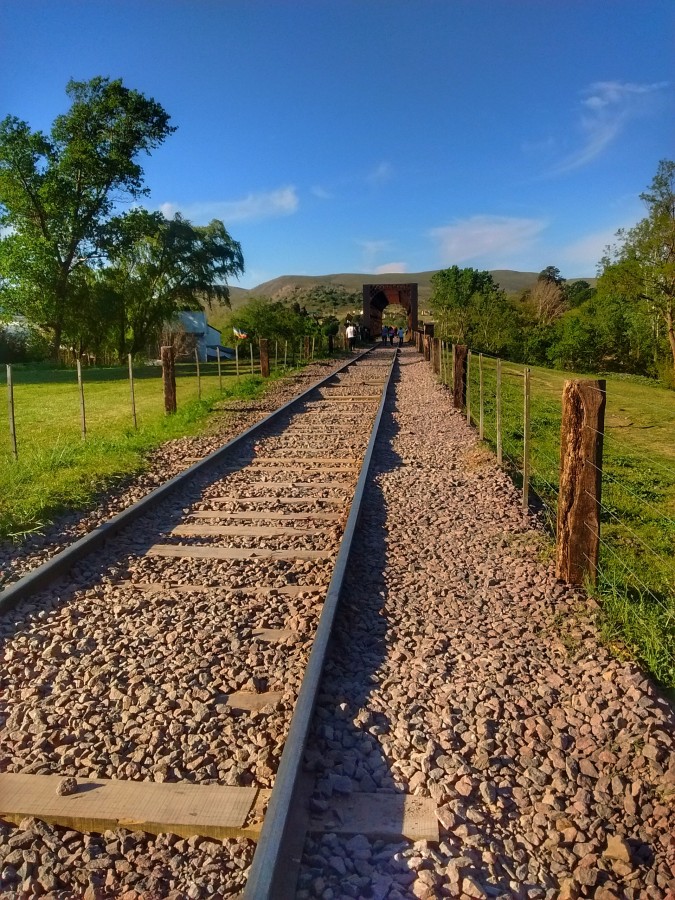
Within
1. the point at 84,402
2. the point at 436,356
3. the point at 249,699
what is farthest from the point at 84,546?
the point at 436,356

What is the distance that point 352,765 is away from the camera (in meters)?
3.00

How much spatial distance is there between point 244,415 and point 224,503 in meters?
7.04

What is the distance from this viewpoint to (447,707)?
11.2ft

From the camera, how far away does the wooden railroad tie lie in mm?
2627

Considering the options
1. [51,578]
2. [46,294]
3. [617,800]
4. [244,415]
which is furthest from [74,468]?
[46,294]

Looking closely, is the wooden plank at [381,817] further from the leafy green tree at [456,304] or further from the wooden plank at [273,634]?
the leafy green tree at [456,304]

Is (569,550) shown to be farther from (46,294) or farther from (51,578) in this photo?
(46,294)

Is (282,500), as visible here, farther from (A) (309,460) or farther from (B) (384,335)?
(B) (384,335)

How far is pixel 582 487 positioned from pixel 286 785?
3.19m

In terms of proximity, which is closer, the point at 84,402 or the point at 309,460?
the point at 309,460

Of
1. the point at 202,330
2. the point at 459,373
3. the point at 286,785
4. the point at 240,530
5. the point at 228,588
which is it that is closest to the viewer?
the point at 286,785

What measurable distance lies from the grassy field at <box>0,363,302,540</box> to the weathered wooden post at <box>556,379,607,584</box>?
4.29 metres

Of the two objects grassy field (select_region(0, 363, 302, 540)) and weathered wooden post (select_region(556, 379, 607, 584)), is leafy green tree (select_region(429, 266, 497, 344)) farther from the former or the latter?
weathered wooden post (select_region(556, 379, 607, 584))

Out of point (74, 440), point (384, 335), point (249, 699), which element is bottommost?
point (249, 699)
